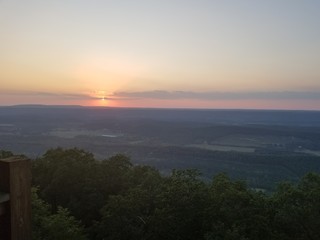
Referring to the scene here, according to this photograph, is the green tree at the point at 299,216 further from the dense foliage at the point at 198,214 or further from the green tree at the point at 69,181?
the green tree at the point at 69,181

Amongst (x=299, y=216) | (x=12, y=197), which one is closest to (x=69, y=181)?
(x=299, y=216)

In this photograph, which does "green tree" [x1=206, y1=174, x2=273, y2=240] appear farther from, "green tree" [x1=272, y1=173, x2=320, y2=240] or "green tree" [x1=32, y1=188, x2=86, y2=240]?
"green tree" [x1=32, y1=188, x2=86, y2=240]

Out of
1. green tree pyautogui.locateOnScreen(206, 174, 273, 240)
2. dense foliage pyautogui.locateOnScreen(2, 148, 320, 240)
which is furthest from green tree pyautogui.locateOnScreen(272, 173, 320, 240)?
green tree pyautogui.locateOnScreen(206, 174, 273, 240)

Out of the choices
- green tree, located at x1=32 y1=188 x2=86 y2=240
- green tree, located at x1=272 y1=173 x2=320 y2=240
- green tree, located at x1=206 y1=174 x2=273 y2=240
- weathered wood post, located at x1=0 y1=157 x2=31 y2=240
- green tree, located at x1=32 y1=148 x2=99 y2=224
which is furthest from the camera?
green tree, located at x1=32 y1=148 x2=99 y2=224

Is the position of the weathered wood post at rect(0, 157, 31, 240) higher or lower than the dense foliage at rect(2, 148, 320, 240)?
higher

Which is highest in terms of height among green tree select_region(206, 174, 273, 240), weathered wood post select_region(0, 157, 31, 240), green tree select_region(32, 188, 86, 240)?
weathered wood post select_region(0, 157, 31, 240)

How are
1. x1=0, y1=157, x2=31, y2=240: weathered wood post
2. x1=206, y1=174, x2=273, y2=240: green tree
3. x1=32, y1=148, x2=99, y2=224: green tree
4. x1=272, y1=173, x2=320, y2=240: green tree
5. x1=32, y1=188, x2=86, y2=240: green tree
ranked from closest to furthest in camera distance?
x1=0, y1=157, x2=31, y2=240: weathered wood post
x1=206, y1=174, x2=273, y2=240: green tree
x1=272, y1=173, x2=320, y2=240: green tree
x1=32, y1=188, x2=86, y2=240: green tree
x1=32, y1=148, x2=99, y2=224: green tree

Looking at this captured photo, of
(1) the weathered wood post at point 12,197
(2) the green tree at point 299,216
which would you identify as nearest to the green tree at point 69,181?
(2) the green tree at point 299,216

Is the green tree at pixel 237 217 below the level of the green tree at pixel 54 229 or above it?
above
